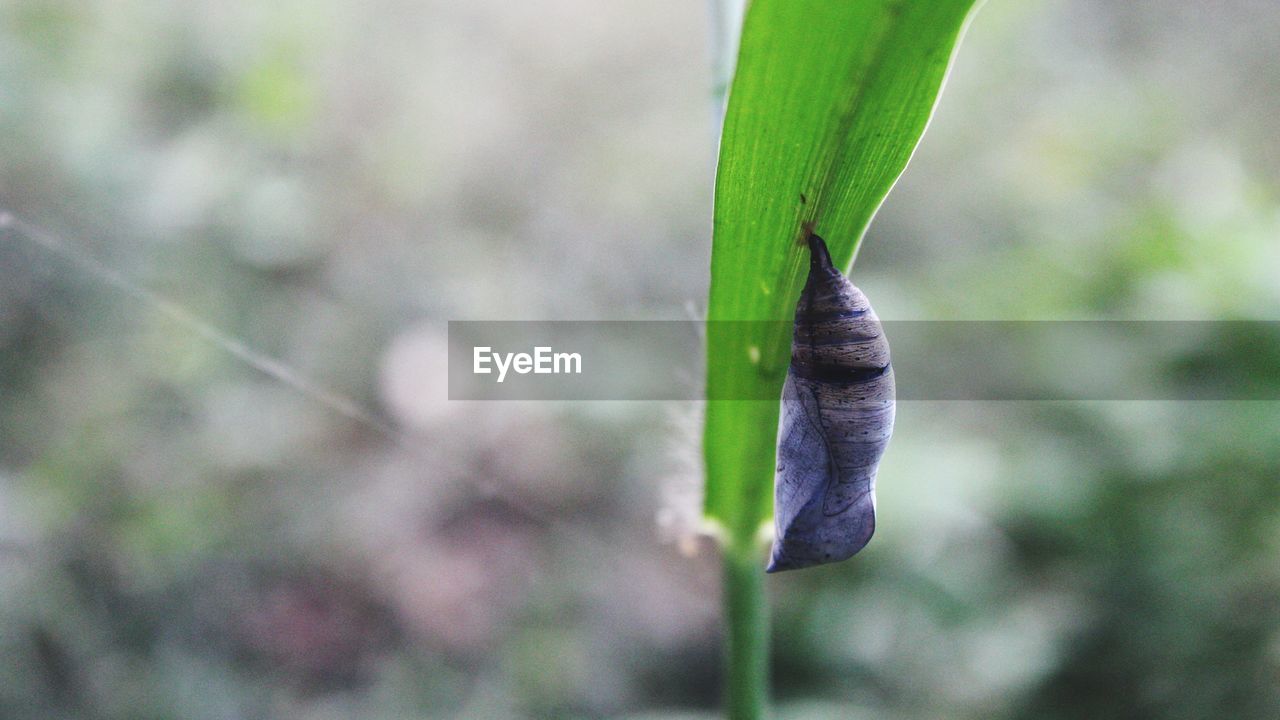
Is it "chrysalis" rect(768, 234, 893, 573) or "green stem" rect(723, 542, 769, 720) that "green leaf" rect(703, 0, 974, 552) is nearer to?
"chrysalis" rect(768, 234, 893, 573)

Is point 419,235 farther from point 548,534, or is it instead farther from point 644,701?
point 644,701

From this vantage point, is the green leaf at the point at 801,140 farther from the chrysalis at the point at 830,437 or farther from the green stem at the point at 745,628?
the green stem at the point at 745,628

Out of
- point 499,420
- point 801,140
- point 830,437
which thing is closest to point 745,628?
point 830,437

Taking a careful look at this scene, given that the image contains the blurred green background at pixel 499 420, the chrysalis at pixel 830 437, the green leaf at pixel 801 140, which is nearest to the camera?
the green leaf at pixel 801 140

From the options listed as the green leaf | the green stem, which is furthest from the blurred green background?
the green leaf

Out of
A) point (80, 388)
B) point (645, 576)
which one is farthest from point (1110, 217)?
point (80, 388)

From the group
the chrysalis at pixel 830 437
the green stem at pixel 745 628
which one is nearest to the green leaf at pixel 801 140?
the chrysalis at pixel 830 437
